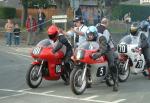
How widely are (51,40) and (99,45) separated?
4.98ft

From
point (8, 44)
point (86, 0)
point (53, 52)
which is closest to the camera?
Answer: point (53, 52)

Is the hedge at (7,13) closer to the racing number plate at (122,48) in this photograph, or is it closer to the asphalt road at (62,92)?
the asphalt road at (62,92)

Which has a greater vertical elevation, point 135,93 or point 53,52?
point 53,52

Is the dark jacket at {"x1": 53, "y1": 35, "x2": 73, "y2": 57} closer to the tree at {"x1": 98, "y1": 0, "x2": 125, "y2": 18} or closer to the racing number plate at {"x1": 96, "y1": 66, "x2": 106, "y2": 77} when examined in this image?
the racing number plate at {"x1": 96, "y1": 66, "x2": 106, "y2": 77}

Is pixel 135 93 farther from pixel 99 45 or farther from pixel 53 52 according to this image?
pixel 53 52

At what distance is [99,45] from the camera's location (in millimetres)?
12594

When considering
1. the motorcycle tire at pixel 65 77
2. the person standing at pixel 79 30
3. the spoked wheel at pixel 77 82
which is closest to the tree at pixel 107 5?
the person standing at pixel 79 30

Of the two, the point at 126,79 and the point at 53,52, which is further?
the point at 126,79

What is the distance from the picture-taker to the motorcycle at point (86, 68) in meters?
12.2

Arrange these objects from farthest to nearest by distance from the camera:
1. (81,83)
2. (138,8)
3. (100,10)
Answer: (138,8)
(100,10)
(81,83)

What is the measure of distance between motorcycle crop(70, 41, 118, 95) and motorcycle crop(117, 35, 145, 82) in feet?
5.63

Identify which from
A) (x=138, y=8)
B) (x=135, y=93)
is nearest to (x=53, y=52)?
(x=135, y=93)

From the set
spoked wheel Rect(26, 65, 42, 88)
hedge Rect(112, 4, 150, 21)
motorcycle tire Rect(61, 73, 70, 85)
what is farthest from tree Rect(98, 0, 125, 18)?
spoked wheel Rect(26, 65, 42, 88)

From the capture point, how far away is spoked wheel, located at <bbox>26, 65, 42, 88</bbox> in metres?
13.0
